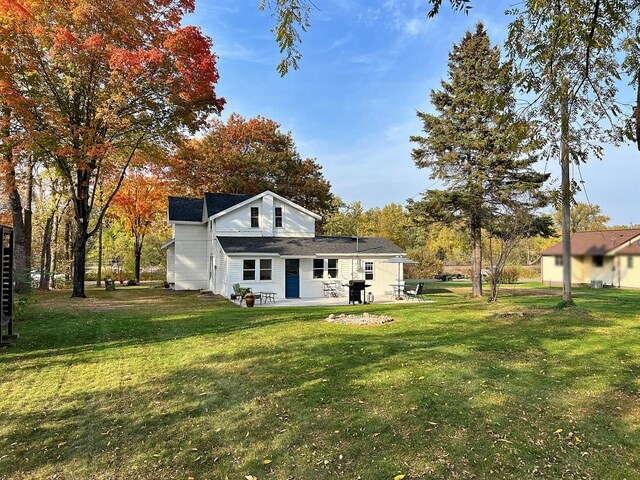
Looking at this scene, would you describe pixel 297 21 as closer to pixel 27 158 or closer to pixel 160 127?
pixel 160 127

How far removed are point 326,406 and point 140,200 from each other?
3447 cm

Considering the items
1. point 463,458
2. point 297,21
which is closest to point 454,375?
point 463,458

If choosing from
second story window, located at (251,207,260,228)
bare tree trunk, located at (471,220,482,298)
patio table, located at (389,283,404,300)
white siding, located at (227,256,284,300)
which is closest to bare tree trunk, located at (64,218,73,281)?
second story window, located at (251,207,260,228)

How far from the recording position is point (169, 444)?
403 cm

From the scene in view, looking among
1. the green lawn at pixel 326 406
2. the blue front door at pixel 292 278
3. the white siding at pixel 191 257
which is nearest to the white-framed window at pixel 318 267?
the blue front door at pixel 292 278

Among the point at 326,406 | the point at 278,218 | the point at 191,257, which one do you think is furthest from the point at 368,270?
the point at 326,406

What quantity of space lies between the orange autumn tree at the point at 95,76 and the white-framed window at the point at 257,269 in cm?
806

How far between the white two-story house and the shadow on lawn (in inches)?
535

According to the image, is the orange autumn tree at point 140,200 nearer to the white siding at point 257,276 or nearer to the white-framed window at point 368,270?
the white siding at point 257,276

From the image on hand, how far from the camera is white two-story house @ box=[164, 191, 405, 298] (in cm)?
2102

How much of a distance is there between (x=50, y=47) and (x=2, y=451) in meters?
18.9

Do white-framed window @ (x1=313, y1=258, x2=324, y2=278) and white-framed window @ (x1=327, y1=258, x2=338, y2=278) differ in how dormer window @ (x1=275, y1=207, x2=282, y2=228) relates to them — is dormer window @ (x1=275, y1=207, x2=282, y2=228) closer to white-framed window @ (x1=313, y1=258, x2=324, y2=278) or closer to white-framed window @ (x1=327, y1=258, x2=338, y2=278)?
white-framed window @ (x1=313, y1=258, x2=324, y2=278)

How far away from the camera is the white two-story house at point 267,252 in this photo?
21.0m

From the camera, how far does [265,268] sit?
21156mm
